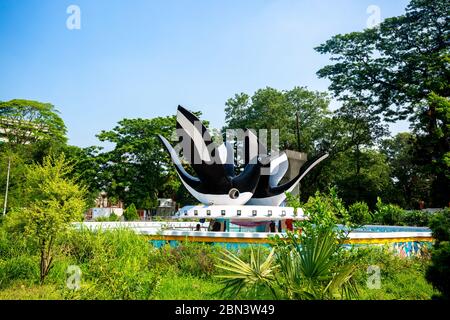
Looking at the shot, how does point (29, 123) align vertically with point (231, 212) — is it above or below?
above

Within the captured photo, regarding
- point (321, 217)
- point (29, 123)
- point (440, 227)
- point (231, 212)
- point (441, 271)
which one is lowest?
point (441, 271)

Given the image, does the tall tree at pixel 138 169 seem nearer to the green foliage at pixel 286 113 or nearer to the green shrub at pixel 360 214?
the green foliage at pixel 286 113

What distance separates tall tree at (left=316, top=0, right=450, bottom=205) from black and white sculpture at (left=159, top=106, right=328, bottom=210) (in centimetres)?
1127

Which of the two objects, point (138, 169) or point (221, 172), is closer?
point (221, 172)

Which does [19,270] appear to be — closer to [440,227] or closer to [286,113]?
[440,227]

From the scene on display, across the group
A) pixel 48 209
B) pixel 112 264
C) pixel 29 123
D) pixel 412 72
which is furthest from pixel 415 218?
pixel 29 123

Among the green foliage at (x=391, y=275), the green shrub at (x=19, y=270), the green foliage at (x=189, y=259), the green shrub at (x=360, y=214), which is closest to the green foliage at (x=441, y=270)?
the green foliage at (x=391, y=275)

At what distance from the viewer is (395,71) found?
92.9ft

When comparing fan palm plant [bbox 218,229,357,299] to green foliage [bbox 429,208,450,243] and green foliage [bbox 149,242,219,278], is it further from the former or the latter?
green foliage [bbox 149,242,219,278]

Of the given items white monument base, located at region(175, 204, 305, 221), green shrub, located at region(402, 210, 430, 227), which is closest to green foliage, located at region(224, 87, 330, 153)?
green shrub, located at region(402, 210, 430, 227)

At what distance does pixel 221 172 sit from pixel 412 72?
19810 mm

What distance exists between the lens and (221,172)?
1516 centimetres

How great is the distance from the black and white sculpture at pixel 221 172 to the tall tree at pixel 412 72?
11274mm

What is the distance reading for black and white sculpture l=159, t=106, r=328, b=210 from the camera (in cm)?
1448
